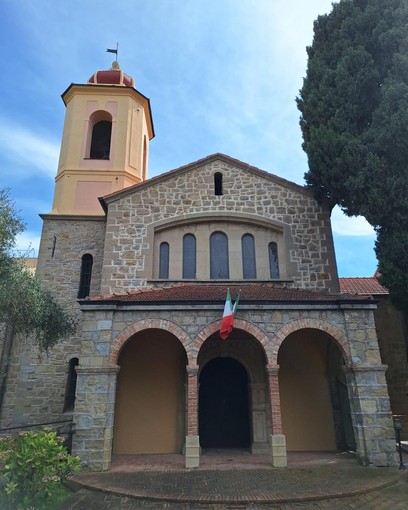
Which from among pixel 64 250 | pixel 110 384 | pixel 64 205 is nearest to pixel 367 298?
pixel 110 384

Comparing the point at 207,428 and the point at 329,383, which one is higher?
the point at 329,383

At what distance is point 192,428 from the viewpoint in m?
8.95

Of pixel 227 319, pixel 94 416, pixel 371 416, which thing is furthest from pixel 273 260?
pixel 94 416

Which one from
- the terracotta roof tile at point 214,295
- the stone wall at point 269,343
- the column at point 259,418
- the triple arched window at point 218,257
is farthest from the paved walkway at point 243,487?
the triple arched window at point 218,257

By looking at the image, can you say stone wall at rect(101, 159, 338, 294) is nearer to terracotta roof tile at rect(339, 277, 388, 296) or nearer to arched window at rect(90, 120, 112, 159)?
terracotta roof tile at rect(339, 277, 388, 296)

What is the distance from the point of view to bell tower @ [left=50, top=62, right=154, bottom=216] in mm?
15828

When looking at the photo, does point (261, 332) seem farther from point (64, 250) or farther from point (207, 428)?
point (64, 250)

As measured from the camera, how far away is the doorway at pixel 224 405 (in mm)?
11602

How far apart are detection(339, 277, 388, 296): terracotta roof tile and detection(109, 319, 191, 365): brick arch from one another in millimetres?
8137

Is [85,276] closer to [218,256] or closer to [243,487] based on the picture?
[218,256]

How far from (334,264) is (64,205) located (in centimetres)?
1092

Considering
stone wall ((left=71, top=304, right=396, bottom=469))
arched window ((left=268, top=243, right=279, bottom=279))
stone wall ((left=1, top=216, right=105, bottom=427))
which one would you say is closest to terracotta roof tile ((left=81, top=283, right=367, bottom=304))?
stone wall ((left=71, top=304, right=396, bottom=469))

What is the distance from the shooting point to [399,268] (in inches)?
424

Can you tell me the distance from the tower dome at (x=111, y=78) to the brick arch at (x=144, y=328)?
507 inches
